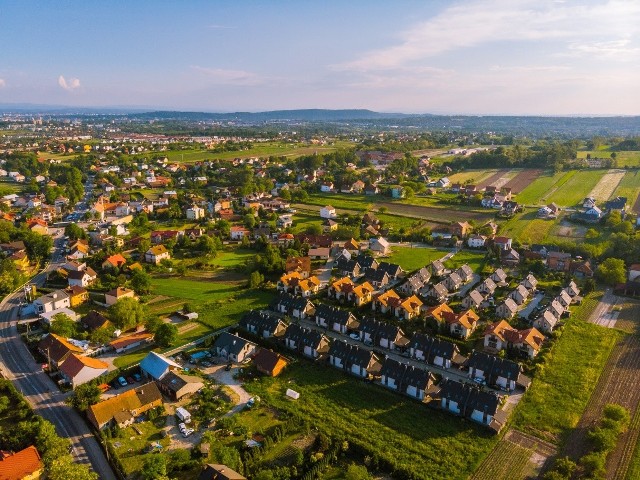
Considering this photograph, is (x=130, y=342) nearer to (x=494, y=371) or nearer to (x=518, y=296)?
(x=494, y=371)

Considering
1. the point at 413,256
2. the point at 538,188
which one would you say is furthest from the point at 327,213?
the point at 538,188

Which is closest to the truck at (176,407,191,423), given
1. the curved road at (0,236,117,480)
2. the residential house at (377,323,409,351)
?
the curved road at (0,236,117,480)

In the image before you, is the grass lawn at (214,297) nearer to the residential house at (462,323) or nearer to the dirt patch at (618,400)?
the residential house at (462,323)

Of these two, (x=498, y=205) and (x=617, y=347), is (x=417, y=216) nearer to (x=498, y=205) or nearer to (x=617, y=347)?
(x=498, y=205)

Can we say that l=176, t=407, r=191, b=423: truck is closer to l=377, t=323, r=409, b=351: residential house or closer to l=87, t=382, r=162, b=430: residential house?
l=87, t=382, r=162, b=430: residential house

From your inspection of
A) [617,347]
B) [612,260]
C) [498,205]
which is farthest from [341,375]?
[498,205]

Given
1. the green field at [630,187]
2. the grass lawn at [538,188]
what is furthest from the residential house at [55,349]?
the green field at [630,187]
